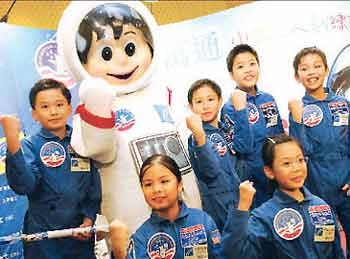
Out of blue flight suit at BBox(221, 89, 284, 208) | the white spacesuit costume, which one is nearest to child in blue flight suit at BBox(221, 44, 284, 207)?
blue flight suit at BBox(221, 89, 284, 208)

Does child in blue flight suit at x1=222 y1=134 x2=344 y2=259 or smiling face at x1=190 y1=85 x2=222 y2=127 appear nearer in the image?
child in blue flight suit at x1=222 y1=134 x2=344 y2=259

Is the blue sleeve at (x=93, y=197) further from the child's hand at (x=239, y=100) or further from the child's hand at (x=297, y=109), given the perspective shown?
the child's hand at (x=297, y=109)

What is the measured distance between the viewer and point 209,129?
180 cm

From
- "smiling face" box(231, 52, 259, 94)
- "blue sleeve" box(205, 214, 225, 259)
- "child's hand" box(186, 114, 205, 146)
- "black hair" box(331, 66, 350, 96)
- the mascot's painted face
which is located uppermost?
the mascot's painted face

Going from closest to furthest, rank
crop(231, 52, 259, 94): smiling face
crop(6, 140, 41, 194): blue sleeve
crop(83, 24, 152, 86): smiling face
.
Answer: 1. crop(6, 140, 41, 194): blue sleeve
2. crop(83, 24, 152, 86): smiling face
3. crop(231, 52, 259, 94): smiling face

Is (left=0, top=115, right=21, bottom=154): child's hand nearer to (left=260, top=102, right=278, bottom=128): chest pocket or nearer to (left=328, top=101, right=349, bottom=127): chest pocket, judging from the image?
(left=260, top=102, right=278, bottom=128): chest pocket

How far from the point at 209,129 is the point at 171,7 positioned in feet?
2.40

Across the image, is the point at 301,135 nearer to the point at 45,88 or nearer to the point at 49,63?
the point at 45,88

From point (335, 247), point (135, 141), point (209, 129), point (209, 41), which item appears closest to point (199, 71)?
point (209, 41)

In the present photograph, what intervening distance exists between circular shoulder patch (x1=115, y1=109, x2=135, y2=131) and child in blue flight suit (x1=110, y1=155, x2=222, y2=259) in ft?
0.80

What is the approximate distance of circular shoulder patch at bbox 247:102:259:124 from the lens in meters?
1.85

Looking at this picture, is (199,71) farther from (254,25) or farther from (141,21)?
(141,21)

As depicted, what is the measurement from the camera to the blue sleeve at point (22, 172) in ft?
4.82

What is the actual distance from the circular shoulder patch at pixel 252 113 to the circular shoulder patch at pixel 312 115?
16 centimetres
